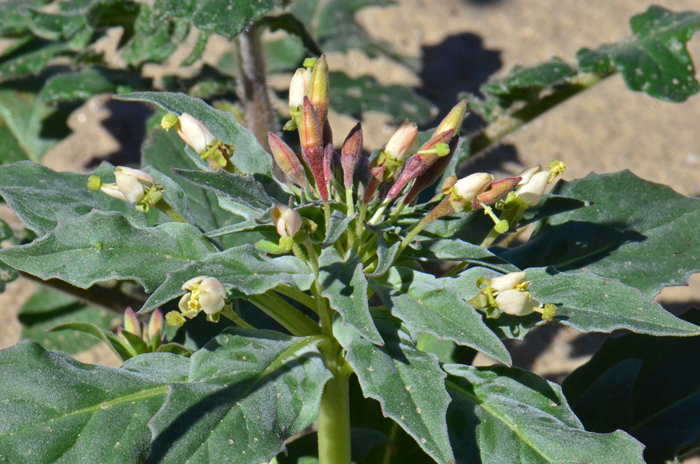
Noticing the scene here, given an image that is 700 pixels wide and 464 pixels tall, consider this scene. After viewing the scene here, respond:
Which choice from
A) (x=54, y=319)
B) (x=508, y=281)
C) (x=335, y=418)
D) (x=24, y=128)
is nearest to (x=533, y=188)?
(x=508, y=281)

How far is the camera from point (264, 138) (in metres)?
3.01

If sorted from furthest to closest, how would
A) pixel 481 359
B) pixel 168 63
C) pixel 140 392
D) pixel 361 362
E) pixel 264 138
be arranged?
pixel 168 63, pixel 481 359, pixel 264 138, pixel 140 392, pixel 361 362

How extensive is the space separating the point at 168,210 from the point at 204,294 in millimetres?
405

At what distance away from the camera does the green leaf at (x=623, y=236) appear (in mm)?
1912

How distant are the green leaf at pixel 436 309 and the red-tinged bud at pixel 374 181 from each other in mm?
169

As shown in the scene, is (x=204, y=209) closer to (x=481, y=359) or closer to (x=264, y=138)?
(x=264, y=138)

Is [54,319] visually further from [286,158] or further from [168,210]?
[286,158]

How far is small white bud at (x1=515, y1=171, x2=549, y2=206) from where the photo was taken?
1.53 m

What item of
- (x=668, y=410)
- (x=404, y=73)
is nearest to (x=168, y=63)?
(x=404, y=73)

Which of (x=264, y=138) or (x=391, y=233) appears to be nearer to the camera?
(x=391, y=233)

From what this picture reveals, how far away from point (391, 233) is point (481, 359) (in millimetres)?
2105

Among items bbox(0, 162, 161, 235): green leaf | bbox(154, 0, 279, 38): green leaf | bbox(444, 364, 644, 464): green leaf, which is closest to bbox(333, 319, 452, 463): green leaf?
bbox(444, 364, 644, 464): green leaf

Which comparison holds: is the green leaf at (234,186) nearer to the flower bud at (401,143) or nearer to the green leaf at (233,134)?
the green leaf at (233,134)

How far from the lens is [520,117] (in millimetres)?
3160
